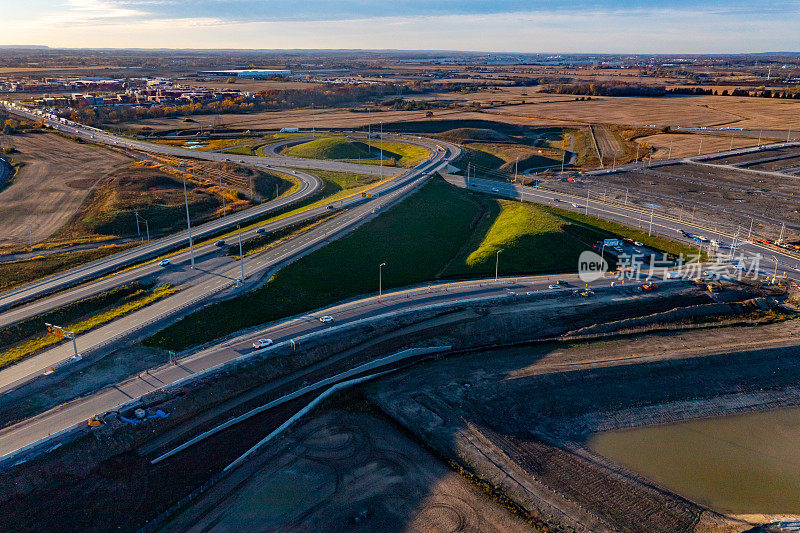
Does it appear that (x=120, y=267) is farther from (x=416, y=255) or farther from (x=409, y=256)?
(x=416, y=255)

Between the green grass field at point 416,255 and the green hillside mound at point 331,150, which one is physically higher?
the green hillside mound at point 331,150

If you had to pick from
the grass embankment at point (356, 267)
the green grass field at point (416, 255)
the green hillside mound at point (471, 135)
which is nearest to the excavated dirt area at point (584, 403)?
the grass embankment at point (356, 267)

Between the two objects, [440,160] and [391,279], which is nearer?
[391,279]

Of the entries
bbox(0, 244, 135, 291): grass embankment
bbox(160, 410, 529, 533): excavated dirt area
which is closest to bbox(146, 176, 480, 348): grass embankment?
bbox(160, 410, 529, 533): excavated dirt area

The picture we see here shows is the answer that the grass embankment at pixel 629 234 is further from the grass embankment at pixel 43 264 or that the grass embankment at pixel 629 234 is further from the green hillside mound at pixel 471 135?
the green hillside mound at pixel 471 135

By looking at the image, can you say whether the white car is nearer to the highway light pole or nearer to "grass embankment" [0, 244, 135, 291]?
the highway light pole

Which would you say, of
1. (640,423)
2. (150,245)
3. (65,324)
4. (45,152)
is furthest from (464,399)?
(45,152)

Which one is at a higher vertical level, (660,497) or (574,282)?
Result: (574,282)

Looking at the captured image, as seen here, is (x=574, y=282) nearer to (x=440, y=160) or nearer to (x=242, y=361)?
(x=242, y=361)
